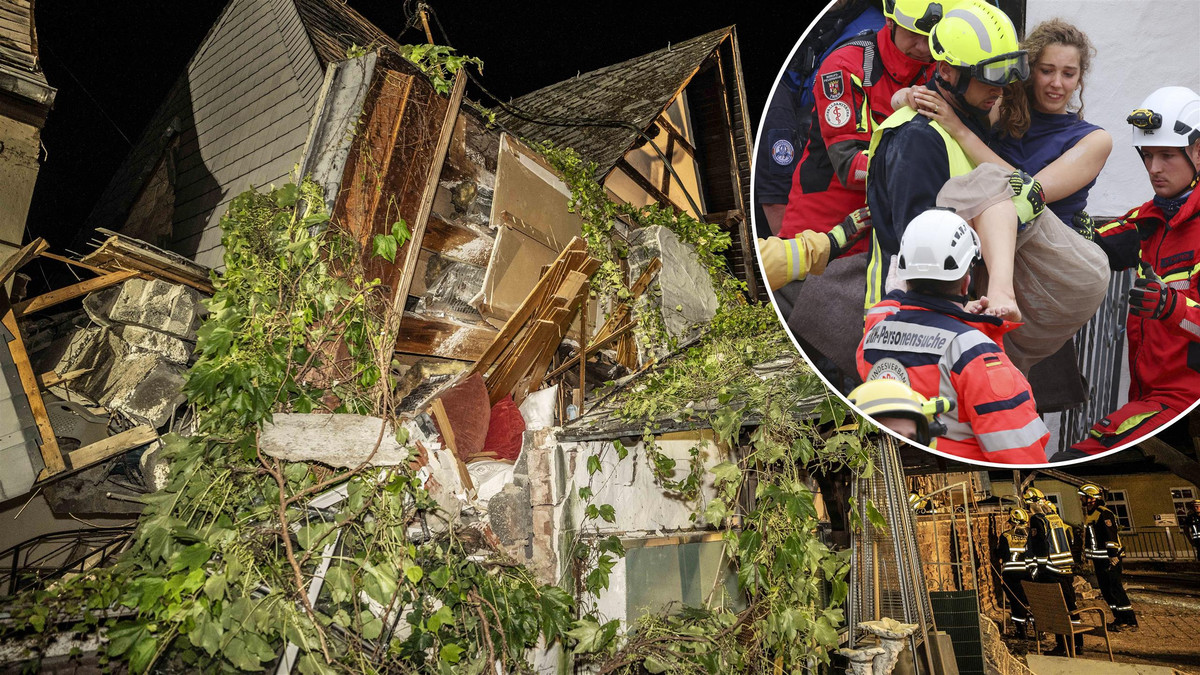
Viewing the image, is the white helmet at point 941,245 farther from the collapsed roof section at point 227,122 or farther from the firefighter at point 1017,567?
the firefighter at point 1017,567

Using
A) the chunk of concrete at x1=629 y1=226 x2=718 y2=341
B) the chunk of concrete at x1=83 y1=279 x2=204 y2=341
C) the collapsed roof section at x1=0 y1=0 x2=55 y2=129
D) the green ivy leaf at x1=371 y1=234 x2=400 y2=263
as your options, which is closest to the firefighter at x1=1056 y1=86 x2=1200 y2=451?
the green ivy leaf at x1=371 y1=234 x2=400 y2=263

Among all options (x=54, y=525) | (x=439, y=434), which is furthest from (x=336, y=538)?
(x=54, y=525)

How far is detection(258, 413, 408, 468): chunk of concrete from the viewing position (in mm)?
3197

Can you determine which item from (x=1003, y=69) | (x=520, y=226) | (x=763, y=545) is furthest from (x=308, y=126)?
(x=1003, y=69)

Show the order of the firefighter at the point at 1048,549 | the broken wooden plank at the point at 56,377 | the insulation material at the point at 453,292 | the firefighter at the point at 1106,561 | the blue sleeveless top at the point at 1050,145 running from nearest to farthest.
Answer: the blue sleeveless top at the point at 1050,145 → the insulation material at the point at 453,292 → the broken wooden plank at the point at 56,377 → the firefighter at the point at 1106,561 → the firefighter at the point at 1048,549

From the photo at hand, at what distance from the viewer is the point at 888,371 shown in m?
2.42

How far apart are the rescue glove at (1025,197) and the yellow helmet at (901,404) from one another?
671 mm

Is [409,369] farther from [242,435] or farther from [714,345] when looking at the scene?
[714,345]

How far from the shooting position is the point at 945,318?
2293mm

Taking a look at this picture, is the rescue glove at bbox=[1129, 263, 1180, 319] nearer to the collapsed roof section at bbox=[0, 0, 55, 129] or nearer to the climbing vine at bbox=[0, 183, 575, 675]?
the climbing vine at bbox=[0, 183, 575, 675]

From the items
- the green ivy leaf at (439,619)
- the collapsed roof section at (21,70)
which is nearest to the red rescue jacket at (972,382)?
the green ivy leaf at (439,619)

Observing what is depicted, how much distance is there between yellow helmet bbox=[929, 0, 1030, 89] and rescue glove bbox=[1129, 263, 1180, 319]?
79cm

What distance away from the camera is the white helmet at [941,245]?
228cm

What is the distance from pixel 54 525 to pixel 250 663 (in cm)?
362
